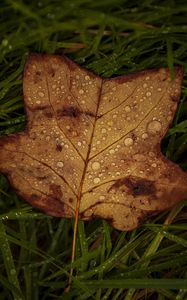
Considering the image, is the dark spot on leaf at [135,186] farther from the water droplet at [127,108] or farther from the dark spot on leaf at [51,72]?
the dark spot on leaf at [51,72]

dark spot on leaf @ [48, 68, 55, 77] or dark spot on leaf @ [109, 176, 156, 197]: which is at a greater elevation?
dark spot on leaf @ [48, 68, 55, 77]

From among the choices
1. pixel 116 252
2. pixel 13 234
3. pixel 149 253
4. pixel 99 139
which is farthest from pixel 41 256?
pixel 99 139

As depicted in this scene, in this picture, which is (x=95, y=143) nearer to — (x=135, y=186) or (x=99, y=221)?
(x=135, y=186)

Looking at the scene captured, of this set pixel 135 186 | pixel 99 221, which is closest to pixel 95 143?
pixel 135 186

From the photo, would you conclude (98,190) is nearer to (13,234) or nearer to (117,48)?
(13,234)

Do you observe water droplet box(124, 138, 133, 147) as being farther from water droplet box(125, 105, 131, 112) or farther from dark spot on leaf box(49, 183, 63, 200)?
dark spot on leaf box(49, 183, 63, 200)

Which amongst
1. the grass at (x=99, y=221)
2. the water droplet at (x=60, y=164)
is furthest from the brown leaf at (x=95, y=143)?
the grass at (x=99, y=221)

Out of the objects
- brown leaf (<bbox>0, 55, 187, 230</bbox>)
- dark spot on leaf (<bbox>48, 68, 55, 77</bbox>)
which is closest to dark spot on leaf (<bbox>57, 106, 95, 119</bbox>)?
Answer: brown leaf (<bbox>0, 55, 187, 230</bbox>)

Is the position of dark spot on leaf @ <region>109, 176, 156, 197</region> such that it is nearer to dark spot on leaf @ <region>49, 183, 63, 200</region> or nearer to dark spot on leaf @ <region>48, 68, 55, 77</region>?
dark spot on leaf @ <region>49, 183, 63, 200</region>
